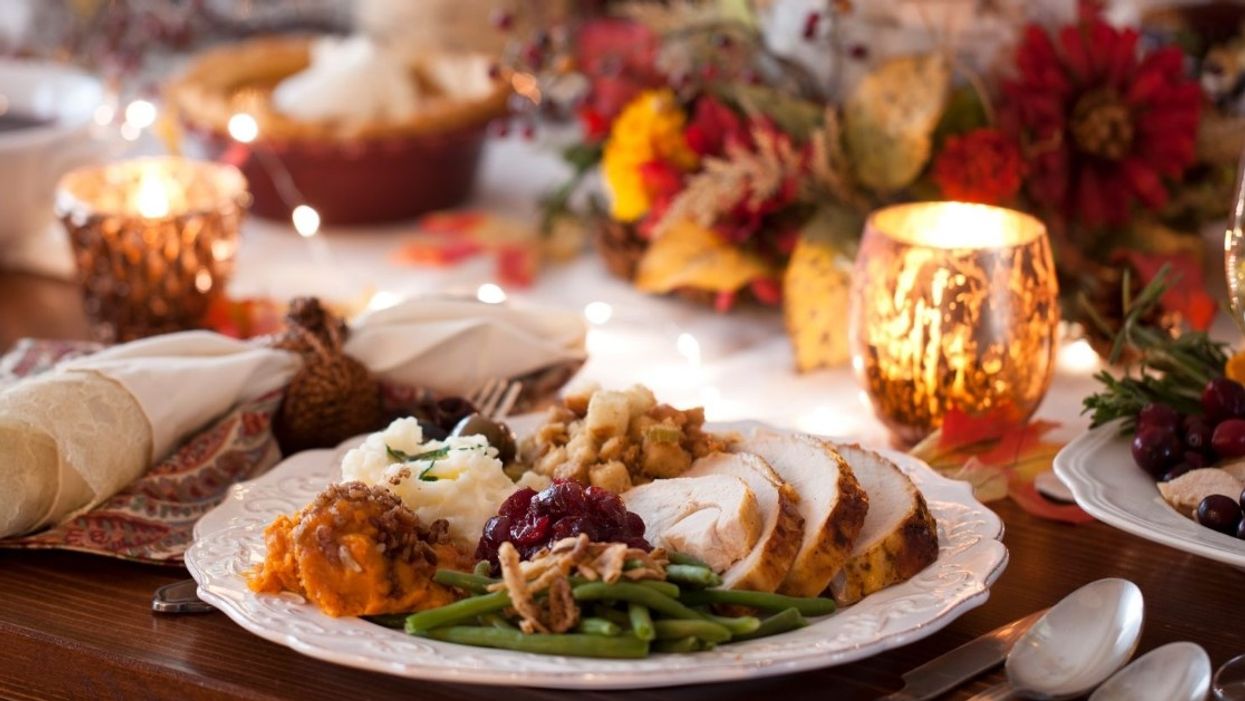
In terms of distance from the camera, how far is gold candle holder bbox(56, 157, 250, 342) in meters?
1.88

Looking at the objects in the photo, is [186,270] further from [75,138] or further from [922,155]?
[922,155]

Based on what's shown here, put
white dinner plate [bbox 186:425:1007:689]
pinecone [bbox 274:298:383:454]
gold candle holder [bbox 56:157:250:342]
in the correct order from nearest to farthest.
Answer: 1. white dinner plate [bbox 186:425:1007:689]
2. pinecone [bbox 274:298:383:454]
3. gold candle holder [bbox 56:157:250:342]

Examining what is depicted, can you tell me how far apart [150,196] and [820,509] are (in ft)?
3.99

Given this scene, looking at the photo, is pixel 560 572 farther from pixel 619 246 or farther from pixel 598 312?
pixel 619 246

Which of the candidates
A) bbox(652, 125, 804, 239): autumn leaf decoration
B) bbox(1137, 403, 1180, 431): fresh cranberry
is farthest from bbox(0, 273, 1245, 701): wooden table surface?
bbox(652, 125, 804, 239): autumn leaf decoration

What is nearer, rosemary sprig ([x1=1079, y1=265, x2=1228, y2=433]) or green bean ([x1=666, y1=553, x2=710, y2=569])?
green bean ([x1=666, y1=553, x2=710, y2=569])

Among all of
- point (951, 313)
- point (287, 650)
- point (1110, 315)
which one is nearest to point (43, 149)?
point (287, 650)

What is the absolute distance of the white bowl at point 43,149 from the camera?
2.19 metres

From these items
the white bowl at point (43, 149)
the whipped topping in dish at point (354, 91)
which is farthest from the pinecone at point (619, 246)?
the white bowl at point (43, 149)

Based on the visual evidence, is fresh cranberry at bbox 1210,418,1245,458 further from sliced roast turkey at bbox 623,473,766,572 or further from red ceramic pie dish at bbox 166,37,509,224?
red ceramic pie dish at bbox 166,37,509,224

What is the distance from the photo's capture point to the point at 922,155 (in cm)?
192

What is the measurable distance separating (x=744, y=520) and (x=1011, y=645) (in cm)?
23

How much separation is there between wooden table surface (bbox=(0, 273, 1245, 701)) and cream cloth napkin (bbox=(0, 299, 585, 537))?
8 centimetres

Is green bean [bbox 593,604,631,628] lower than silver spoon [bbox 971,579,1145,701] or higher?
higher
